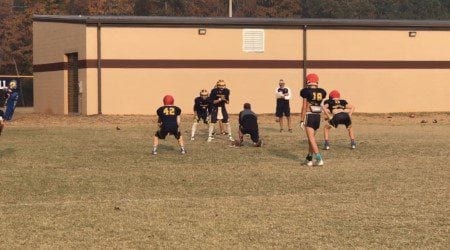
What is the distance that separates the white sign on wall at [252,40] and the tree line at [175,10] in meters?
33.6

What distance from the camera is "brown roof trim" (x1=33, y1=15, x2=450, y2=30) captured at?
Answer: 38938 mm

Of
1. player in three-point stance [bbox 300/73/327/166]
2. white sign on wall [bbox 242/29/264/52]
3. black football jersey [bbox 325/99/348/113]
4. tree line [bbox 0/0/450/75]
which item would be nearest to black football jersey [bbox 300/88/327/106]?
player in three-point stance [bbox 300/73/327/166]

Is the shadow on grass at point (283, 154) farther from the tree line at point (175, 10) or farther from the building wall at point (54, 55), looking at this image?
the tree line at point (175, 10)

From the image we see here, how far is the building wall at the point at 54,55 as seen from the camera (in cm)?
4003

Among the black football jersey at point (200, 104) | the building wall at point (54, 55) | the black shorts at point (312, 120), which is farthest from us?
the building wall at point (54, 55)

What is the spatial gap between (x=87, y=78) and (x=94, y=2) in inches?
1388

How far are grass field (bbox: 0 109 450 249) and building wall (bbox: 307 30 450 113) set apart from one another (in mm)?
20097

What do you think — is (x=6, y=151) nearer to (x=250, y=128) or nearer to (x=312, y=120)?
(x=250, y=128)

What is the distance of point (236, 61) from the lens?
40219 mm

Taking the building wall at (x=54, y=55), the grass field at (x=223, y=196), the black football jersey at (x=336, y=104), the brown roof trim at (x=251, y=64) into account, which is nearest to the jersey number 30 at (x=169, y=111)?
the grass field at (x=223, y=196)

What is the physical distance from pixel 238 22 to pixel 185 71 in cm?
394

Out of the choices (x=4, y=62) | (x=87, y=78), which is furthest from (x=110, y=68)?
(x=4, y=62)

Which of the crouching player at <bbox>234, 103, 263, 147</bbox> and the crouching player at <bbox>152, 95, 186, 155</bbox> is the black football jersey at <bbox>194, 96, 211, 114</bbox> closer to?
the crouching player at <bbox>234, 103, 263, 147</bbox>

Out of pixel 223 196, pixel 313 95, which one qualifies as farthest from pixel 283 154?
pixel 223 196
